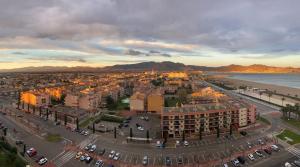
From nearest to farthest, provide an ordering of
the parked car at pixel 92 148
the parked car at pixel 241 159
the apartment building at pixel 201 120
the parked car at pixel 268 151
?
the parked car at pixel 241 159, the parked car at pixel 268 151, the parked car at pixel 92 148, the apartment building at pixel 201 120

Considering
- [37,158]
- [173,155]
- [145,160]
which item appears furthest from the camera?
[173,155]

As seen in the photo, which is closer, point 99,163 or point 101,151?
point 99,163

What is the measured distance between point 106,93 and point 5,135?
32.9 m

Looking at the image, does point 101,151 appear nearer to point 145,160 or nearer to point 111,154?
point 111,154

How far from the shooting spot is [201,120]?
42.6 m

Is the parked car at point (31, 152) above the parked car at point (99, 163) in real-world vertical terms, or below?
above

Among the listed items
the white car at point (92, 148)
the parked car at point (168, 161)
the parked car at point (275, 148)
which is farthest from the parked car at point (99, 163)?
the parked car at point (275, 148)

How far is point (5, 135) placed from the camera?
41.5 metres

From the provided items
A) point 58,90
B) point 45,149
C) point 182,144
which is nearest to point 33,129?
point 45,149

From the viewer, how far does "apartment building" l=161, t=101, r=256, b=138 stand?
4175 cm

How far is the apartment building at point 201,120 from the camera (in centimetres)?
4175

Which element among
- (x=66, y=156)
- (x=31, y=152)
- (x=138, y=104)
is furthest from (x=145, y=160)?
(x=138, y=104)

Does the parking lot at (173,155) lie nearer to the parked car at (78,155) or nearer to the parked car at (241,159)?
the parked car at (241,159)

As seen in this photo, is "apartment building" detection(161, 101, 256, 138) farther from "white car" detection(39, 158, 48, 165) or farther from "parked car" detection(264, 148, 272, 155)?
"white car" detection(39, 158, 48, 165)
